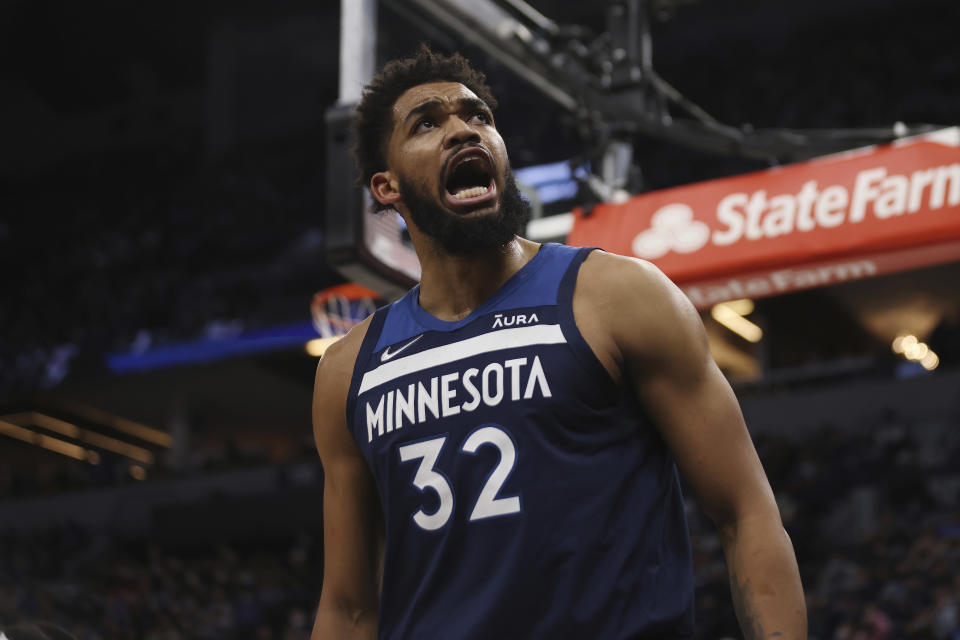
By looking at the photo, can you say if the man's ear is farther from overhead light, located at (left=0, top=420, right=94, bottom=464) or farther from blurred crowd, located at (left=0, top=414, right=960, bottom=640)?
overhead light, located at (left=0, top=420, right=94, bottom=464)

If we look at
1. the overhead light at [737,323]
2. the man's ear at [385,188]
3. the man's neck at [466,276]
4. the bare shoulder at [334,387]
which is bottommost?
the bare shoulder at [334,387]

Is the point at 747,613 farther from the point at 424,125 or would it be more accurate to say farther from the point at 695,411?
the point at 424,125

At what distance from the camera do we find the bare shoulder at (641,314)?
2.04m

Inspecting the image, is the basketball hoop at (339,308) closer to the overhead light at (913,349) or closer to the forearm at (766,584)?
the forearm at (766,584)

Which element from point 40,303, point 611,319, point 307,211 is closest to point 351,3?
point 611,319

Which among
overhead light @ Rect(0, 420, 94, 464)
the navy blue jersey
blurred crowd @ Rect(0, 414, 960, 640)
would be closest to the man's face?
the navy blue jersey

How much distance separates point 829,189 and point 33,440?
22928 millimetres

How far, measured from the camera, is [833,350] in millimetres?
19500

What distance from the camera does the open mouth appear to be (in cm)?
221

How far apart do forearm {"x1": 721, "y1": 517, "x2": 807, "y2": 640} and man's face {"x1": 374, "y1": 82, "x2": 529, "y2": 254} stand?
690 millimetres

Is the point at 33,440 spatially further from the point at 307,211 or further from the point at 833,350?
the point at 833,350

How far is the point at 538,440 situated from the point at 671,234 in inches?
141

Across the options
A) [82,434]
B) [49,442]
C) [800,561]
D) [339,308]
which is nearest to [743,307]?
[800,561]

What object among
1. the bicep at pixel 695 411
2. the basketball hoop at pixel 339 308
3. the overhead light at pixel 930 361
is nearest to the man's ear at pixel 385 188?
the bicep at pixel 695 411
